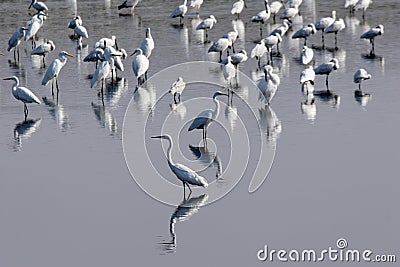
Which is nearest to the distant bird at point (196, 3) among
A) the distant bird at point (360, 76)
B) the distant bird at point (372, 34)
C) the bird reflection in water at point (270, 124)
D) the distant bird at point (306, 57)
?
the distant bird at point (372, 34)

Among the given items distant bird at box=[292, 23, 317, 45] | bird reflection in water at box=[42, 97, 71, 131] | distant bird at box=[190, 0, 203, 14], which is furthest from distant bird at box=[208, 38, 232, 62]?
distant bird at box=[190, 0, 203, 14]

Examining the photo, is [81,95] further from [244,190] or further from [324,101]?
[244,190]

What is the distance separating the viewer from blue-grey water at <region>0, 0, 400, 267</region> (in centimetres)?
1262

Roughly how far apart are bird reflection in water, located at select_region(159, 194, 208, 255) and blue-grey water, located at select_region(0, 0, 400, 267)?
3 cm

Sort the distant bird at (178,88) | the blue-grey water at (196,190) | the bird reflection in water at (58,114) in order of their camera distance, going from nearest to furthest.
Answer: the blue-grey water at (196,190) → the bird reflection in water at (58,114) → the distant bird at (178,88)

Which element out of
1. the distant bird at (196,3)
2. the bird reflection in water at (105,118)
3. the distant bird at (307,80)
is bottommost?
the bird reflection in water at (105,118)

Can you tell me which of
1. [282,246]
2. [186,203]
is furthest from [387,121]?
[282,246]

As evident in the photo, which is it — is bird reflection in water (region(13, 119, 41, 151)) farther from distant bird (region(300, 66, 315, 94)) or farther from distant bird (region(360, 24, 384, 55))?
distant bird (region(360, 24, 384, 55))

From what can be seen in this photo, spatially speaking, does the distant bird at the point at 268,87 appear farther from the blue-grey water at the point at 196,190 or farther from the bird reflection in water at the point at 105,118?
the bird reflection in water at the point at 105,118

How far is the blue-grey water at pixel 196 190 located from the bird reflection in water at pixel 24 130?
0.03 metres

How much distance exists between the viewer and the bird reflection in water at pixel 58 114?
1944 cm

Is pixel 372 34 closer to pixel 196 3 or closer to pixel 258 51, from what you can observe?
pixel 258 51

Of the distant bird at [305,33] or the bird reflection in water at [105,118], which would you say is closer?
the bird reflection in water at [105,118]

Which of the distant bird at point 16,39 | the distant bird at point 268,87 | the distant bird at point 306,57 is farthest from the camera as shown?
the distant bird at point 16,39
